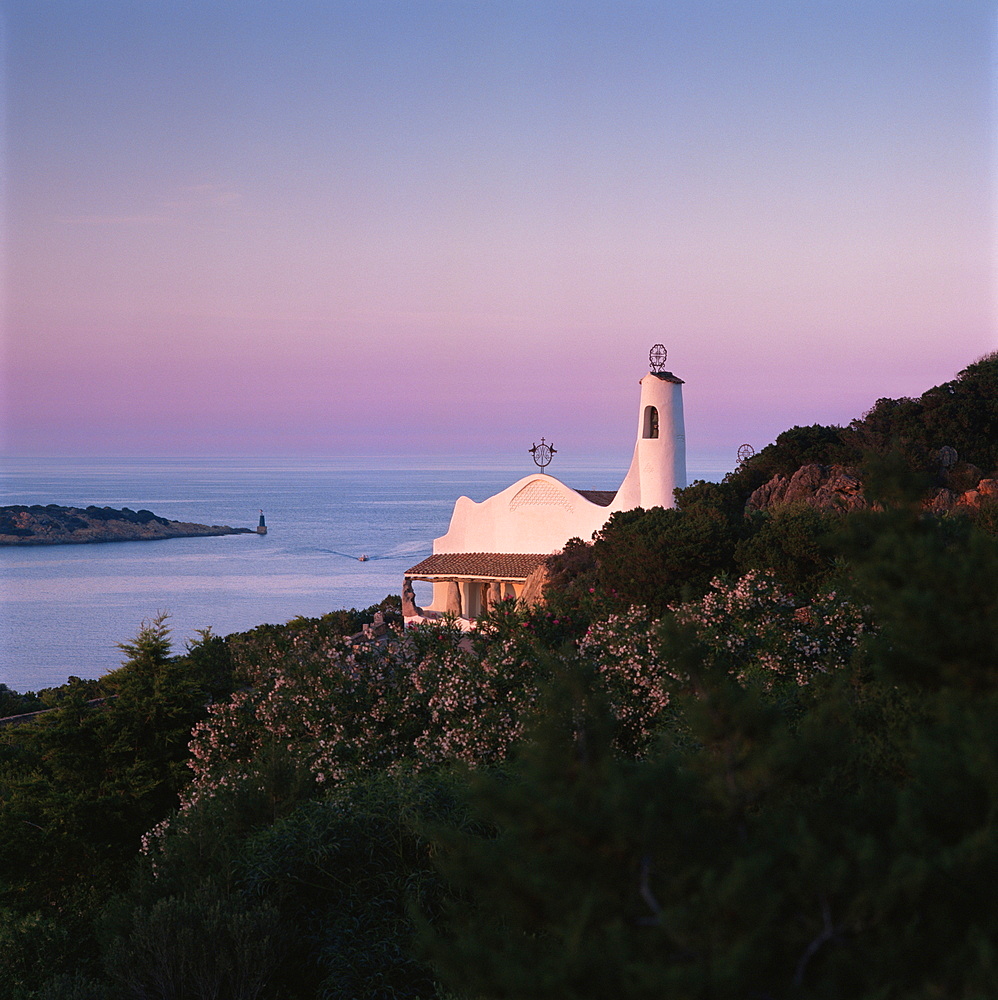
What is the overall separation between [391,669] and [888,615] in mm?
9988

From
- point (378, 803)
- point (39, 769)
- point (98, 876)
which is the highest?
point (378, 803)

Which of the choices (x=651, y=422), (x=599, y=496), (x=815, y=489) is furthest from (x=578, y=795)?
(x=599, y=496)

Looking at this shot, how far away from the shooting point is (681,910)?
11.9ft

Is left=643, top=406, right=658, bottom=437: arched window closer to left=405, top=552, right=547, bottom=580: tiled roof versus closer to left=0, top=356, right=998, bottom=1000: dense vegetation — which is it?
left=405, top=552, right=547, bottom=580: tiled roof

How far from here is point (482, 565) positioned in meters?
29.5

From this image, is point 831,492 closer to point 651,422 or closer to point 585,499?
point 651,422

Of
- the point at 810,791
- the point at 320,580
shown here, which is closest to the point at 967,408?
the point at 810,791

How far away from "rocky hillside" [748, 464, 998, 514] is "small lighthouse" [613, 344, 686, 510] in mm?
2353

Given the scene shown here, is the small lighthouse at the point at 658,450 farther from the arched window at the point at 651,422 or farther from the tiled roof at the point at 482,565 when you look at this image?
the tiled roof at the point at 482,565

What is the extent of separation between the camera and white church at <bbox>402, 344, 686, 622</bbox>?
27781mm

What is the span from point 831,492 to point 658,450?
4.81m

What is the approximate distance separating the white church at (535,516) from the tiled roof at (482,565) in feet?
0.09

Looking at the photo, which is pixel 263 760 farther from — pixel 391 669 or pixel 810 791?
pixel 810 791

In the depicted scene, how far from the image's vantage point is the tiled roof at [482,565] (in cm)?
2845
